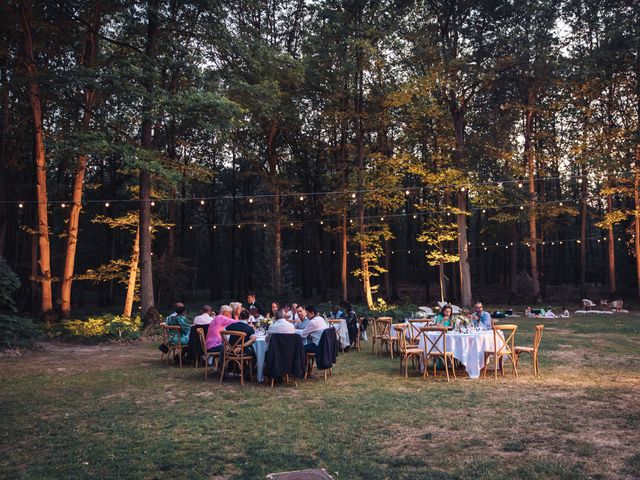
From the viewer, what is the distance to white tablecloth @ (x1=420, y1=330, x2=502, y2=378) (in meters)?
8.89

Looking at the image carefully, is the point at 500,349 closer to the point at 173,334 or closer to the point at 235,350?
the point at 235,350

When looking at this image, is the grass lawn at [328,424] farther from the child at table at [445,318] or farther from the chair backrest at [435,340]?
the child at table at [445,318]

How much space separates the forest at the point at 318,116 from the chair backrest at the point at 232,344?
6.80 metres

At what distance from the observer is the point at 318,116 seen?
25375 mm

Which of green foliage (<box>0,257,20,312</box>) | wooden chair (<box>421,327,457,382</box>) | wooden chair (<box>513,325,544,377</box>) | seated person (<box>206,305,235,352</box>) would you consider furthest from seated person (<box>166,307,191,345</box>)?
wooden chair (<box>513,325,544,377</box>)

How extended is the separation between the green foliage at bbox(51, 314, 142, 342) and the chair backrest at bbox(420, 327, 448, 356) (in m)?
8.94

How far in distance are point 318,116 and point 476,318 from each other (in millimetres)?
17648

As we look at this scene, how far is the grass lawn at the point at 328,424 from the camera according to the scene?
451cm

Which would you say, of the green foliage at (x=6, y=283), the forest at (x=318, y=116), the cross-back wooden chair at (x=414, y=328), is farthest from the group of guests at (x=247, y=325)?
the forest at (x=318, y=116)

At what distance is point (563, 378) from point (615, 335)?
707cm

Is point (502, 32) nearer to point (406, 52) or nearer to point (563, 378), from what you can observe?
point (406, 52)

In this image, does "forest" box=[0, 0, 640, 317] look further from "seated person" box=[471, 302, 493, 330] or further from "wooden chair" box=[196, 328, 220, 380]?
"seated person" box=[471, 302, 493, 330]

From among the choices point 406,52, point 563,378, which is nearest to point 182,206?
point 406,52

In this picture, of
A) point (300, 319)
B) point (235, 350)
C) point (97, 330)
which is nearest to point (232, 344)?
point (235, 350)
